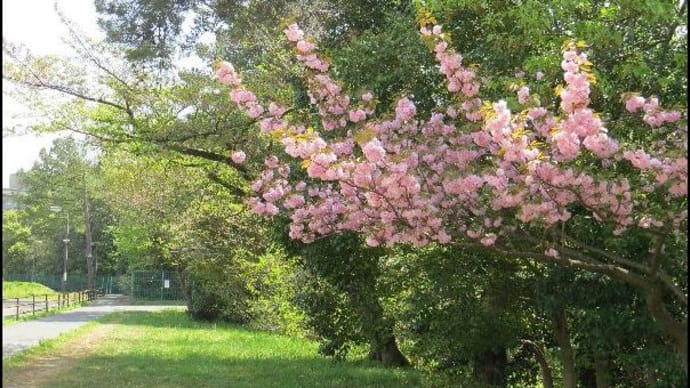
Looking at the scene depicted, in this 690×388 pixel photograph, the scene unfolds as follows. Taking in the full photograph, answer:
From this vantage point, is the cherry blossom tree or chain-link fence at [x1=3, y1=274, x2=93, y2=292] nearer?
the cherry blossom tree

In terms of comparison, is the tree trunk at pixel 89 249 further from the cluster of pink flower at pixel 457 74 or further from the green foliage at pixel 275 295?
the cluster of pink flower at pixel 457 74

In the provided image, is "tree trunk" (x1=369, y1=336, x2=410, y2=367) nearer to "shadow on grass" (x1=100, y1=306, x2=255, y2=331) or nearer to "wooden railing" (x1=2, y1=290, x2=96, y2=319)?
"shadow on grass" (x1=100, y1=306, x2=255, y2=331)

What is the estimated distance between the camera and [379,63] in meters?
7.98

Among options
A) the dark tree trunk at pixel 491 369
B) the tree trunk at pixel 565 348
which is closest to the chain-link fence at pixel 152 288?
the dark tree trunk at pixel 491 369

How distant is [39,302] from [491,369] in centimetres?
2712

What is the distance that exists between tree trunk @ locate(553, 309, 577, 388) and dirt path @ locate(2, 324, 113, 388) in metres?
6.95

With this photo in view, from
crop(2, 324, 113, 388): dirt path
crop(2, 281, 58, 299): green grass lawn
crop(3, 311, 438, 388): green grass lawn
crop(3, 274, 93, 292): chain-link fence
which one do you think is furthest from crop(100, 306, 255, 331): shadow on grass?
crop(3, 274, 93, 292): chain-link fence

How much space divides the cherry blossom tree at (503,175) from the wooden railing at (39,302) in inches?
753

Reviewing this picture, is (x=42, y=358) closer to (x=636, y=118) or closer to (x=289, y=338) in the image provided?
(x=289, y=338)

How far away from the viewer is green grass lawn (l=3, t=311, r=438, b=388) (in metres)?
10.7

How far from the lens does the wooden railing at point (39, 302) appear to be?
80.9 ft

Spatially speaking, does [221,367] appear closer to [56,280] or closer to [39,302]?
[39,302]

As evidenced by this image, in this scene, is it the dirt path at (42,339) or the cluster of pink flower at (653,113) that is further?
the dirt path at (42,339)

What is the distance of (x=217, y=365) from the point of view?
12797 mm
